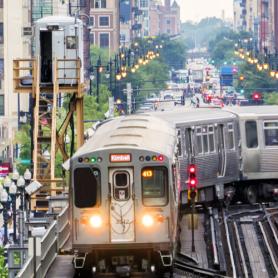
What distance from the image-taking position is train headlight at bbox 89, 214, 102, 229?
35562mm

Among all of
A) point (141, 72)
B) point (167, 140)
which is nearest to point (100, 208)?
point (167, 140)

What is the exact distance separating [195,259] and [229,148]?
12.1 meters

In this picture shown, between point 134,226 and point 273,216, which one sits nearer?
point 134,226

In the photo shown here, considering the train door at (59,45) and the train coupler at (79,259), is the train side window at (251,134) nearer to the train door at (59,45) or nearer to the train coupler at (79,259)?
the train door at (59,45)

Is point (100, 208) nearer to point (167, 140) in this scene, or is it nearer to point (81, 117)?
Result: point (167, 140)

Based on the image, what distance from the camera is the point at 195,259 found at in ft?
132

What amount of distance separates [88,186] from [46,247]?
85.0 inches

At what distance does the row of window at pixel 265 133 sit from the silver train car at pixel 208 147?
559mm

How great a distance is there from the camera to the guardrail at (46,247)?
1282 inches

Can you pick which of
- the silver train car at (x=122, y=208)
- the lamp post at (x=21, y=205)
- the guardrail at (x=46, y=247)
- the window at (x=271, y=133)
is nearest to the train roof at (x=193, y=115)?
the window at (x=271, y=133)

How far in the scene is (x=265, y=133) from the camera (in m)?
53.3

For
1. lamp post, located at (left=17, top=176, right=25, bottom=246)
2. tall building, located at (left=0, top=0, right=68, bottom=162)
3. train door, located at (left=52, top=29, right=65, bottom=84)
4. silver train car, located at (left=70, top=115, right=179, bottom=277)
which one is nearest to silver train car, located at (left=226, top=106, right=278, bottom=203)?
train door, located at (left=52, top=29, right=65, bottom=84)

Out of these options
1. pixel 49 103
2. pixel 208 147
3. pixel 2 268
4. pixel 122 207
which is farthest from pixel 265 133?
pixel 122 207

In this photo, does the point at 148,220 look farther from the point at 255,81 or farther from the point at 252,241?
the point at 255,81
